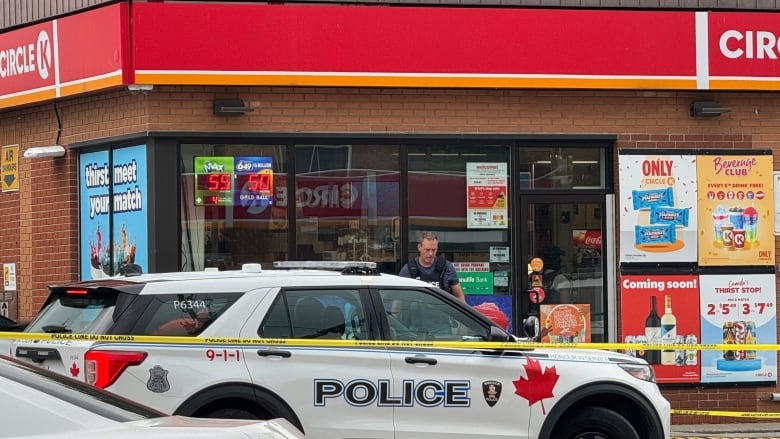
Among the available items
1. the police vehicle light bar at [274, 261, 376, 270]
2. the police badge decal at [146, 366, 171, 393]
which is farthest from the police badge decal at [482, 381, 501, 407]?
the police badge decal at [146, 366, 171, 393]

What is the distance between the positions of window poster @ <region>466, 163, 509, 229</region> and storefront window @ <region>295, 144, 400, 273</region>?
0.80m

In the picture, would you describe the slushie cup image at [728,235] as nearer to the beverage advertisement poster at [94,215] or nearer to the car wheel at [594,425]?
the car wheel at [594,425]

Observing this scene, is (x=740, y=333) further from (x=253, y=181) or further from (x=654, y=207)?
(x=253, y=181)

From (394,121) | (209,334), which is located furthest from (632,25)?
(209,334)

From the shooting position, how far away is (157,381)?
8281 mm

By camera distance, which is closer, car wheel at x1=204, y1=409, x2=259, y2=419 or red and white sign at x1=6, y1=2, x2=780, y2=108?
car wheel at x1=204, y1=409, x2=259, y2=419

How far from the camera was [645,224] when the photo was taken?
44.0ft

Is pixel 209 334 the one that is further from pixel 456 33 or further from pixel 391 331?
pixel 456 33

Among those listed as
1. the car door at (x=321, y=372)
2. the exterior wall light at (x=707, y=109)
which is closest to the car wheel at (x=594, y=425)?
the car door at (x=321, y=372)

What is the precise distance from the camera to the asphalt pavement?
12695 mm

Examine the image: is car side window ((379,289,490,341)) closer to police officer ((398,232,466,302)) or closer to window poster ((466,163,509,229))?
police officer ((398,232,466,302))

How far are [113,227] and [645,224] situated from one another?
573cm

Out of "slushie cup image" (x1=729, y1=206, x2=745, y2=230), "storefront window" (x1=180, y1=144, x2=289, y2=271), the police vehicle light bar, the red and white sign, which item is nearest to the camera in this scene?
the police vehicle light bar

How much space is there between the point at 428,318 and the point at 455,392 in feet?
1.95
